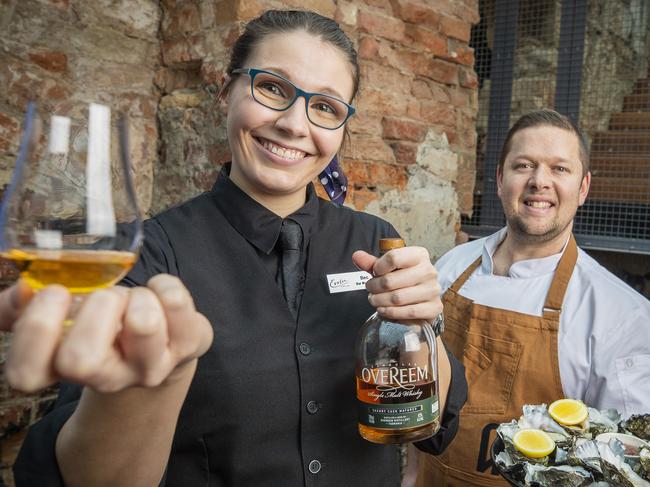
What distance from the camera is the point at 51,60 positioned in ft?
5.65

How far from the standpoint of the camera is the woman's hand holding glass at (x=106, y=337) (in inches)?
17.0

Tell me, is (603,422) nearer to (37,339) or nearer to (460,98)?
(37,339)

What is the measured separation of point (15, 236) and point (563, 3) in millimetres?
3846

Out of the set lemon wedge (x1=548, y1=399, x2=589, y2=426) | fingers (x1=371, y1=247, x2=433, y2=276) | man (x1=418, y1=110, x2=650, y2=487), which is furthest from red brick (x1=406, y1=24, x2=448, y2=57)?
fingers (x1=371, y1=247, x2=433, y2=276)

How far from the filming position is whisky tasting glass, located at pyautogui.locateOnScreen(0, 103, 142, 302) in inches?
19.4

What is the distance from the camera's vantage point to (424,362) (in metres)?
1.05

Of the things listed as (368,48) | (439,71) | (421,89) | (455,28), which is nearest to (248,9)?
(368,48)

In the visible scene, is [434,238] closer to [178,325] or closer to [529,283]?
[529,283]

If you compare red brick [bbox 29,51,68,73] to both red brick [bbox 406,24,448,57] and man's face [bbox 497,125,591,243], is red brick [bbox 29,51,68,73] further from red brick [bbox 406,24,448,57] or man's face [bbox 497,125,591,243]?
man's face [bbox 497,125,591,243]

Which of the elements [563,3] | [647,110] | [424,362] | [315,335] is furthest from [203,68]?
[647,110]

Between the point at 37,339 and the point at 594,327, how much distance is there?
64.7 inches

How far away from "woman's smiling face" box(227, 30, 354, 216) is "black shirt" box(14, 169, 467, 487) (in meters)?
0.07

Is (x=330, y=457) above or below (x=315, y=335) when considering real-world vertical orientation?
below

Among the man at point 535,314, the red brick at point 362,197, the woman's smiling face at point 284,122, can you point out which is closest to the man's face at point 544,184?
the man at point 535,314
